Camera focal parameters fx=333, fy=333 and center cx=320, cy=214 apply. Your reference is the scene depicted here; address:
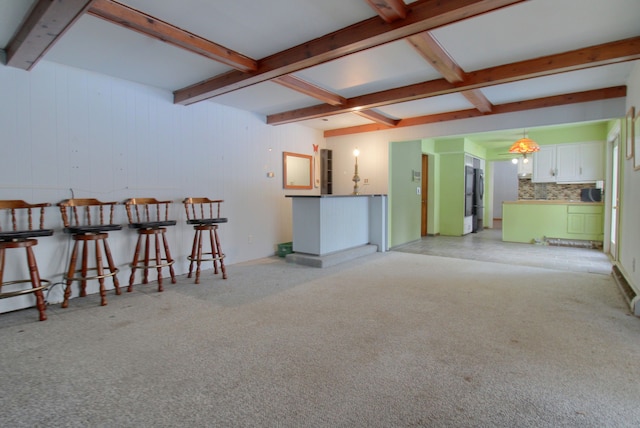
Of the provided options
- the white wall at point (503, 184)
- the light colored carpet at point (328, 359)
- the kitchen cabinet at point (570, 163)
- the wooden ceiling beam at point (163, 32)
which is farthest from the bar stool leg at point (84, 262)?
the white wall at point (503, 184)

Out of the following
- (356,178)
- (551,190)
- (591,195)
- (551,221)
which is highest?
(356,178)

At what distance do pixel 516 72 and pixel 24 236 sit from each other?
15.8ft

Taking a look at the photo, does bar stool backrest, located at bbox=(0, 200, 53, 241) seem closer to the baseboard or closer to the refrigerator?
the baseboard

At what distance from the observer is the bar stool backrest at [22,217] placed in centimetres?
292

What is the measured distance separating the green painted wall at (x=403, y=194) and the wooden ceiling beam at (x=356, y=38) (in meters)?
3.40

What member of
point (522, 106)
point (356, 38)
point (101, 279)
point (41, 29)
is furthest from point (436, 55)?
point (101, 279)

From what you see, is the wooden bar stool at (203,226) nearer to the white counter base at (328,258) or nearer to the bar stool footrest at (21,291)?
the white counter base at (328,258)

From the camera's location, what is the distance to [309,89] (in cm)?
412

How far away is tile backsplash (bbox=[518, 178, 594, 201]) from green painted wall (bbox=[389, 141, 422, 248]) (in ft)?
10.5

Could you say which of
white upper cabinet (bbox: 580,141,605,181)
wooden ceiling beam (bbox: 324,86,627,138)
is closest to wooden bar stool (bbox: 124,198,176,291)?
wooden ceiling beam (bbox: 324,86,627,138)

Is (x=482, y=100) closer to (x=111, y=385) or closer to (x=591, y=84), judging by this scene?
(x=591, y=84)

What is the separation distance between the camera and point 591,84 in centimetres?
407

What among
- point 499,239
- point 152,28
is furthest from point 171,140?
point 499,239

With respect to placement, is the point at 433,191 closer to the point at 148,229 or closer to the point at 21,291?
the point at 148,229
